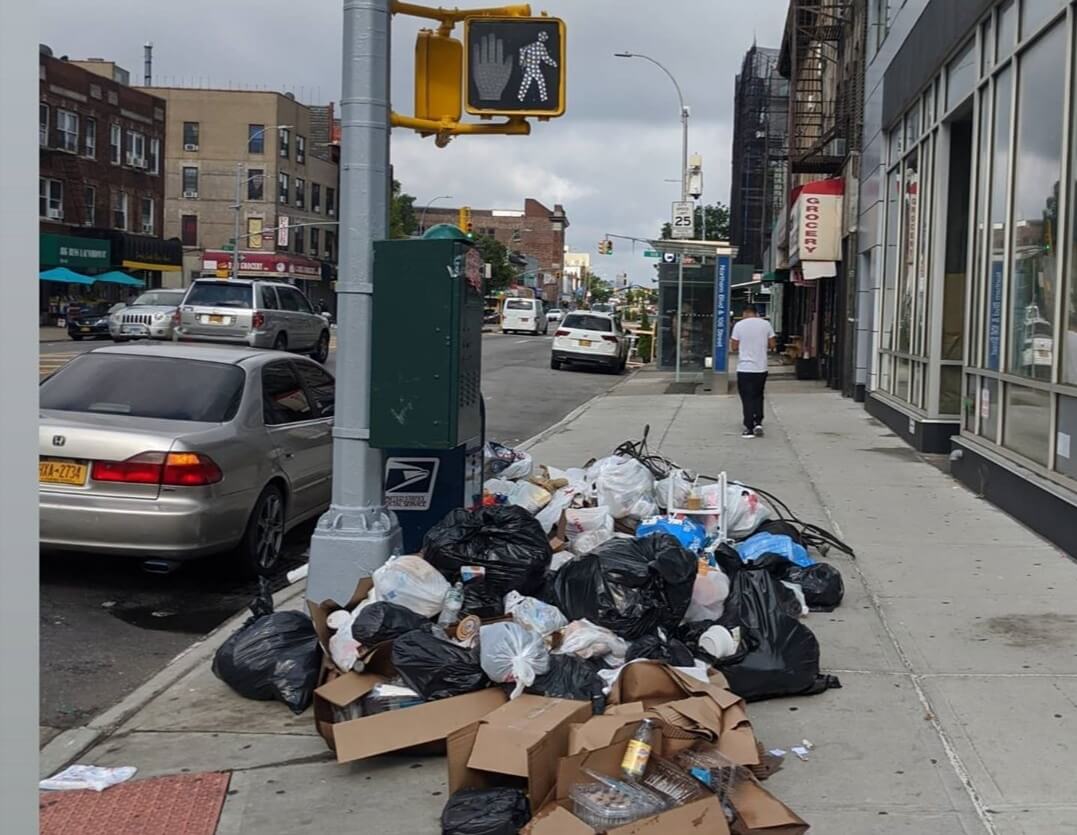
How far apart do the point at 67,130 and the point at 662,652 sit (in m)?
52.0

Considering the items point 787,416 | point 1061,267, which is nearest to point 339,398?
point 1061,267

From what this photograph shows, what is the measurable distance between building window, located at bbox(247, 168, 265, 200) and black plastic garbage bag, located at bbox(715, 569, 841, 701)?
68.0 metres

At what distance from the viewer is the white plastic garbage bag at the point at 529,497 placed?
25.1ft

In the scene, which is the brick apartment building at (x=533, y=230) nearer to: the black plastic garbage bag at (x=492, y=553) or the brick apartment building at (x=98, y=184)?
the brick apartment building at (x=98, y=184)

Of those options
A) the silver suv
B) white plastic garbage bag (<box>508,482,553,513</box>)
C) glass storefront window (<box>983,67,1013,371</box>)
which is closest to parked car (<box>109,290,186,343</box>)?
the silver suv

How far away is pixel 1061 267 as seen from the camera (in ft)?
27.3

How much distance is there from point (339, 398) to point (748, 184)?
6107cm

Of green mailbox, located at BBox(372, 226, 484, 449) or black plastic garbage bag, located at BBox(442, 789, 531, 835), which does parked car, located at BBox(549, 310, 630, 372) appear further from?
black plastic garbage bag, located at BBox(442, 789, 531, 835)

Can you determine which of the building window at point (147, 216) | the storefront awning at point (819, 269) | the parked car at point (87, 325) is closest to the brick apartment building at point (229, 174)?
the building window at point (147, 216)

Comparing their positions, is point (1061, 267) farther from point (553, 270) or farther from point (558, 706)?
point (553, 270)

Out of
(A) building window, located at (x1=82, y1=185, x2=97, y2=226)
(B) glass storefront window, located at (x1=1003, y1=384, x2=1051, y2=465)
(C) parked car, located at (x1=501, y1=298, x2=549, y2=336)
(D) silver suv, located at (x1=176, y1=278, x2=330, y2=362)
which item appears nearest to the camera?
(B) glass storefront window, located at (x1=1003, y1=384, x2=1051, y2=465)

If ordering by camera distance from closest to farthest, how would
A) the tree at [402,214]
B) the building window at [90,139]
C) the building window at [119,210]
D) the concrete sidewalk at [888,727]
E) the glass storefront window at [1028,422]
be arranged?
1. the concrete sidewalk at [888,727]
2. the glass storefront window at [1028,422]
3. the building window at [90,139]
4. the building window at [119,210]
5. the tree at [402,214]

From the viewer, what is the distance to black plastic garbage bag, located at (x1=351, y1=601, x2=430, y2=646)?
4.98m

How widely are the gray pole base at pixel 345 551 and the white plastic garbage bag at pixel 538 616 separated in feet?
3.43
